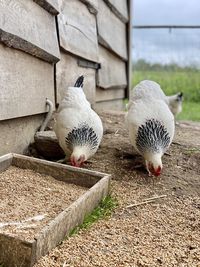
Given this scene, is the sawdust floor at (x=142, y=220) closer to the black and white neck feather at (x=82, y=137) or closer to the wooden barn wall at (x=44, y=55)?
the black and white neck feather at (x=82, y=137)

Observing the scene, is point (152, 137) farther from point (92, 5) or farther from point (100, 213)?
point (92, 5)

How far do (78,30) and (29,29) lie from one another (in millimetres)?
847

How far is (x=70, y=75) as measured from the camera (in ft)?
9.64

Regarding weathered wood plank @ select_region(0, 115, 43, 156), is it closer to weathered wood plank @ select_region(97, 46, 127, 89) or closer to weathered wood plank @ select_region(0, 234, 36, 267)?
weathered wood plank @ select_region(0, 234, 36, 267)

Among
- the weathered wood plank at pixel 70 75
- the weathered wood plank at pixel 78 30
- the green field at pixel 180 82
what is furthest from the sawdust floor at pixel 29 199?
the green field at pixel 180 82

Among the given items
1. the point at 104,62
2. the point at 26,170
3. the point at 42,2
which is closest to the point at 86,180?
the point at 26,170

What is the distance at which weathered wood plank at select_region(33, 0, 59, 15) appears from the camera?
232 centimetres

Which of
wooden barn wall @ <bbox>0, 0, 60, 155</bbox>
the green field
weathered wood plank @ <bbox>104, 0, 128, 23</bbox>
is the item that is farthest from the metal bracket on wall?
the green field

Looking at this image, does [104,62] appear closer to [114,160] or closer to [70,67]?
[70,67]

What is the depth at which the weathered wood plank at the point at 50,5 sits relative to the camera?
2.32 metres

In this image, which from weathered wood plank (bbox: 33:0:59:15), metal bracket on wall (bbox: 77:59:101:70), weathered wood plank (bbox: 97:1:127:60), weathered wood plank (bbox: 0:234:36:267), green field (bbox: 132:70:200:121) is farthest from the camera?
green field (bbox: 132:70:200:121)

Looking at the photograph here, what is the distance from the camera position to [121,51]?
14.3ft

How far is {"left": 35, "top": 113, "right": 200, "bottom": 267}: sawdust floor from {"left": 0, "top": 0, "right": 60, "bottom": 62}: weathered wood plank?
0.67 m

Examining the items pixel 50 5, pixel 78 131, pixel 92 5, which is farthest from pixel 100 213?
pixel 92 5
